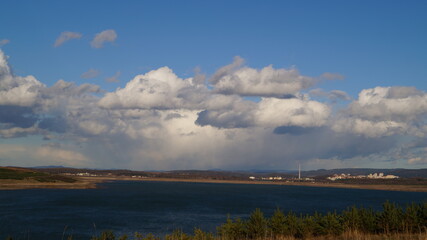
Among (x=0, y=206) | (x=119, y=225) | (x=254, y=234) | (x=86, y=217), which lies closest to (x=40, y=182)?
(x=0, y=206)

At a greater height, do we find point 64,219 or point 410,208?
point 410,208

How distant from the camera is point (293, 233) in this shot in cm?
3612

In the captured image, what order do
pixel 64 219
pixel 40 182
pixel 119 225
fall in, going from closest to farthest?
pixel 119 225
pixel 64 219
pixel 40 182

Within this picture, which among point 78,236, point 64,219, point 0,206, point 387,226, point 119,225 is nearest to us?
point 387,226

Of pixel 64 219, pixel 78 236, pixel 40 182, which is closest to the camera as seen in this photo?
pixel 78 236

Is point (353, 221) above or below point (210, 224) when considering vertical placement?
above

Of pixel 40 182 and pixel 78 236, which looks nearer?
pixel 78 236

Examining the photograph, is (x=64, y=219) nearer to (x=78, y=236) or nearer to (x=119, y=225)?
(x=119, y=225)

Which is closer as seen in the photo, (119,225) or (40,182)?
(119,225)

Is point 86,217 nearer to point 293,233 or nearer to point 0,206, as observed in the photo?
point 0,206

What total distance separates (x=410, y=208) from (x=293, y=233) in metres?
10.6

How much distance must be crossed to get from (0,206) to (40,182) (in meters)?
85.8

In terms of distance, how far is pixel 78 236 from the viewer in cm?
5203

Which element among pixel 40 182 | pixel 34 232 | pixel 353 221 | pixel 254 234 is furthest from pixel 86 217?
pixel 40 182
